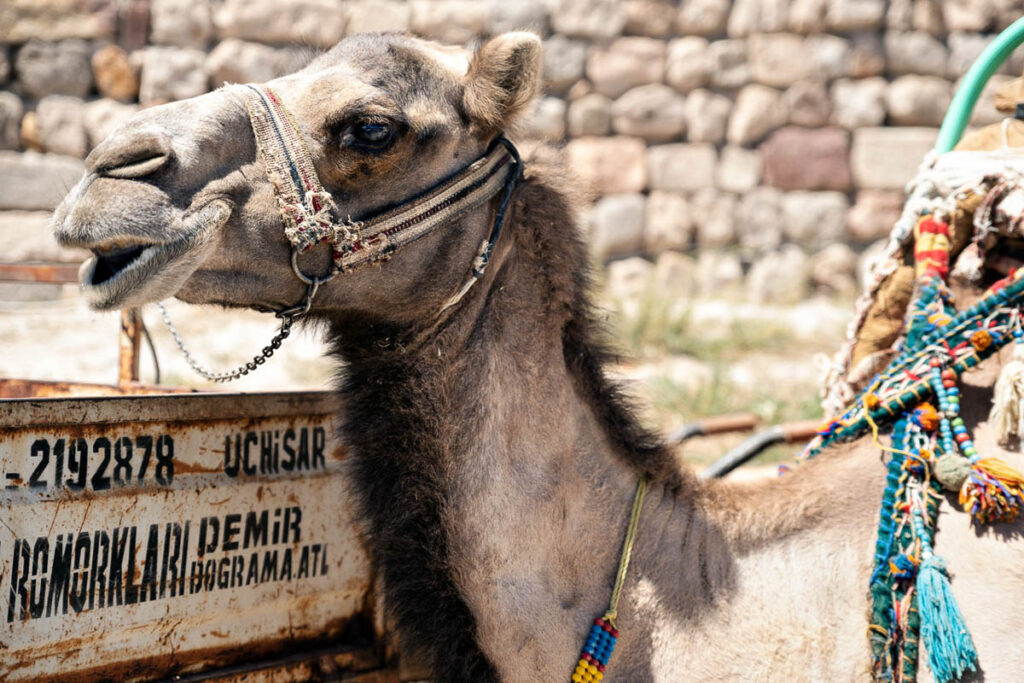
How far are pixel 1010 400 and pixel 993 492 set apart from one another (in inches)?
9.8

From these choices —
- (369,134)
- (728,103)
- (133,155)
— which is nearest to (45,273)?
(133,155)

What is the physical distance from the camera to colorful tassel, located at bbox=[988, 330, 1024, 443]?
7.77ft

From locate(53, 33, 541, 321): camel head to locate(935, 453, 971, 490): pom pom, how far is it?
123cm

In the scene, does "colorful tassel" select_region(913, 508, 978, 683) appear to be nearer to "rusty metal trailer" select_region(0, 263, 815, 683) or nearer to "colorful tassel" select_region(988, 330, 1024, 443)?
"colorful tassel" select_region(988, 330, 1024, 443)

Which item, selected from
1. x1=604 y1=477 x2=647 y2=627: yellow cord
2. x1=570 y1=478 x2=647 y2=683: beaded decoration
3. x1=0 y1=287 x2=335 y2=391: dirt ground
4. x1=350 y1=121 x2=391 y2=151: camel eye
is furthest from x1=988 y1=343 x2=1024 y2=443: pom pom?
x1=0 y1=287 x2=335 y2=391: dirt ground

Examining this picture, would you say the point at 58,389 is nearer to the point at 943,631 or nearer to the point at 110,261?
the point at 110,261

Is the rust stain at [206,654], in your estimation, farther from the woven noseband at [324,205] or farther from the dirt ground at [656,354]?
the dirt ground at [656,354]

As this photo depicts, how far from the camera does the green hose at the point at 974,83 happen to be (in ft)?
10.0

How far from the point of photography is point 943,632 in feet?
7.22

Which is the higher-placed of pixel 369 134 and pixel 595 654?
pixel 369 134

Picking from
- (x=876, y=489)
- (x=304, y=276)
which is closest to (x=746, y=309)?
(x=876, y=489)

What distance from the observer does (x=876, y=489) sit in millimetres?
2510

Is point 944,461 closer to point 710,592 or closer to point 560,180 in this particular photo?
point 710,592

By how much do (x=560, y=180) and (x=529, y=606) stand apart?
1.10 meters
